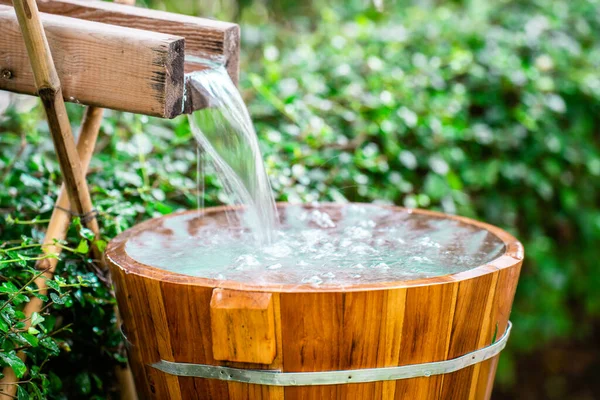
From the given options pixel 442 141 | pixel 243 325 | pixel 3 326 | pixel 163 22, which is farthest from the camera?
pixel 442 141

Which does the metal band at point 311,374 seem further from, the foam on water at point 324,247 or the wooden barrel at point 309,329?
the foam on water at point 324,247

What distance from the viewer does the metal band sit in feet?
4.31

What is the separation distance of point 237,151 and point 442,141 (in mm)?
1625

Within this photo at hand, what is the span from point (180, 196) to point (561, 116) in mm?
2411

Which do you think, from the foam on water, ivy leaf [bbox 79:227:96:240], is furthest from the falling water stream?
ivy leaf [bbox 79:227:96:240]

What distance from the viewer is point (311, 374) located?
4.31ft

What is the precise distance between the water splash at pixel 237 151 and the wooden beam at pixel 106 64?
286 millimetres

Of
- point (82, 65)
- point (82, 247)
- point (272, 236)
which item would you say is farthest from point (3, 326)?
point (272, 236)

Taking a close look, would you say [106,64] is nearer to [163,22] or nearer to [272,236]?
[163,22]

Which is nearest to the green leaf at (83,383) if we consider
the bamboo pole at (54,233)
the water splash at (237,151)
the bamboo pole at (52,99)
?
the bamboo pole at (54,233)

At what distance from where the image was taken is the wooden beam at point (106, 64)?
1.46m

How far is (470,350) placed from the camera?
4.71ft

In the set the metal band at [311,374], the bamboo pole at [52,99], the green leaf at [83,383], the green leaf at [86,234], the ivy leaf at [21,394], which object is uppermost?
the bamboo pole at [52,99]

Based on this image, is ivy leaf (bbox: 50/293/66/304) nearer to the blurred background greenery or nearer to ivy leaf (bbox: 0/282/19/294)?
ivy leaf (bbox: 0/282/19/294)
